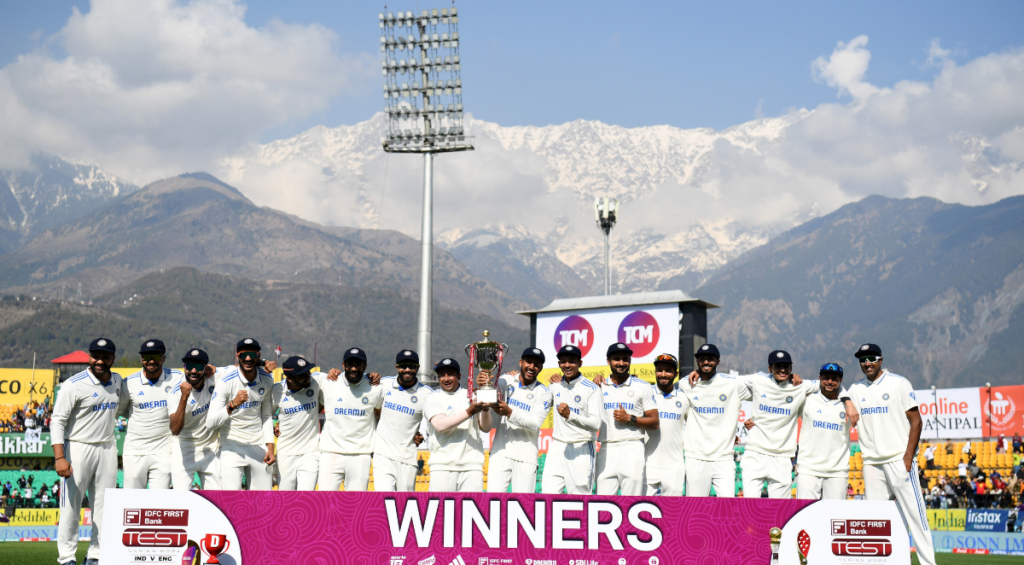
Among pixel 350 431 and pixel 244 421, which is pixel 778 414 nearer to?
pixel 350 431

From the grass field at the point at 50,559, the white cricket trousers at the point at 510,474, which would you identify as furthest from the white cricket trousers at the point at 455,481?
the grass field at the point at 50,559

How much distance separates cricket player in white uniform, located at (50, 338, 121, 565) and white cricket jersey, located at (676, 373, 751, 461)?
735 cm

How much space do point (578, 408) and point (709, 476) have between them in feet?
6.70

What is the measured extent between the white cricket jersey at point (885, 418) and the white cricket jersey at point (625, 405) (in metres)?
2.72

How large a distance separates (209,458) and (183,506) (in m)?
2.42

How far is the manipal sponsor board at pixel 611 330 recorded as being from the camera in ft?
105

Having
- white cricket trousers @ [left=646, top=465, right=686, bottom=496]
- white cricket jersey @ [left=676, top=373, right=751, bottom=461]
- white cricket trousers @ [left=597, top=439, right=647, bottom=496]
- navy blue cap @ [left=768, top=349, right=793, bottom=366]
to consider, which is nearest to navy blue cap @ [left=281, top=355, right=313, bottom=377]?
white cricket trousers @ [left=597, top=439, right=647, bottom=496]

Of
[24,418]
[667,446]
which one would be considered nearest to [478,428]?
[667,446]

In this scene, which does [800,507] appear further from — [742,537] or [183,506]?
[183,506]

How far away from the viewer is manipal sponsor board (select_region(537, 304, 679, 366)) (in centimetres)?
3198

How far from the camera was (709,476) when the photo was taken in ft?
37.8

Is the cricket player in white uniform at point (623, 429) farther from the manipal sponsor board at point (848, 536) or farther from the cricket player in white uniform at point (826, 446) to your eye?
the manipal sponsor board at point (848, 536)

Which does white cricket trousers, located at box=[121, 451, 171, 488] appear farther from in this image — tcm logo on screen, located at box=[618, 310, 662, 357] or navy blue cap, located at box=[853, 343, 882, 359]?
tcm logo on screen, located at box=[618, 310, 662, 357]

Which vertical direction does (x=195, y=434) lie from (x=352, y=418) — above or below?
below
